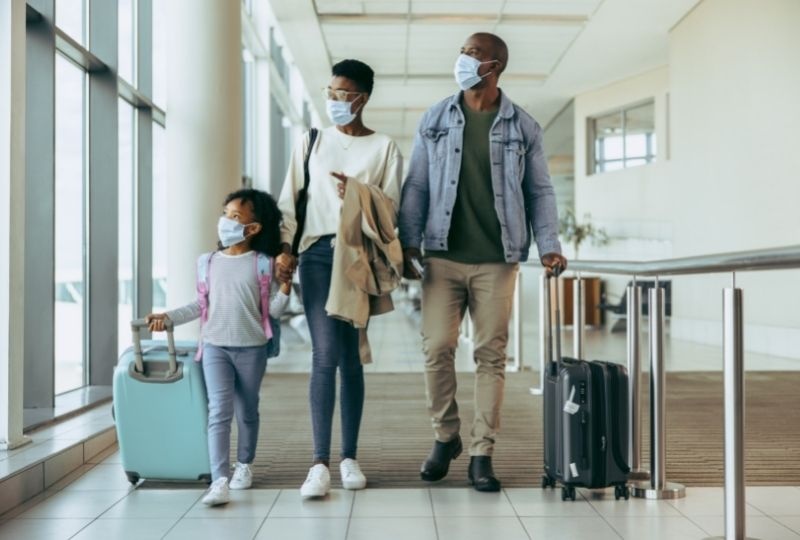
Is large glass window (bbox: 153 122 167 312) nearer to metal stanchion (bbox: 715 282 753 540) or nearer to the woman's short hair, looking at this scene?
the woman's short hair

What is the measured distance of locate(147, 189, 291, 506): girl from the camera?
329 centimetres

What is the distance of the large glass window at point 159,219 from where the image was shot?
7.10 meters

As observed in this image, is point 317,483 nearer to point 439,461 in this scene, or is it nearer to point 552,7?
point 439,461

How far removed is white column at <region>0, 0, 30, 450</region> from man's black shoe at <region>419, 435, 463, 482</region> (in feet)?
5.39

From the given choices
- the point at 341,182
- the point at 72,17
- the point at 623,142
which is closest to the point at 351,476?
the point at 341,182

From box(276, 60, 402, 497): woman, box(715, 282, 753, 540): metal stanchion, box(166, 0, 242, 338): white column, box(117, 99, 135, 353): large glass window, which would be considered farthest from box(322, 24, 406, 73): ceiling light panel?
box(715, 282, 753, 540): metal stanchion

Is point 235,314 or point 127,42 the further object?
point 127,42

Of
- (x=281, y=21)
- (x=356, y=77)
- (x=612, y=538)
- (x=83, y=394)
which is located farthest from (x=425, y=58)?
(x=612, y=538)

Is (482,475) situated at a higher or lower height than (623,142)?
lower

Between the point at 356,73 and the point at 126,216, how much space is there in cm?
372

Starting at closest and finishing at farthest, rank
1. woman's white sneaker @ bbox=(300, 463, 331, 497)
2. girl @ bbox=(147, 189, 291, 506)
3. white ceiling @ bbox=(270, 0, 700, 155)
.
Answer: woman's white sneaker @ bbox=(300, 463, 331, 497), girl @ bbox=(147, 189, 291, 506), white ceiling @ bbox=(270, 0, 700, 155)

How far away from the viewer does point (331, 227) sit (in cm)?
328

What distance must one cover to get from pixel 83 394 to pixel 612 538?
350cm

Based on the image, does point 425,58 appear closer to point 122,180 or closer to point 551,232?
point 122,180
